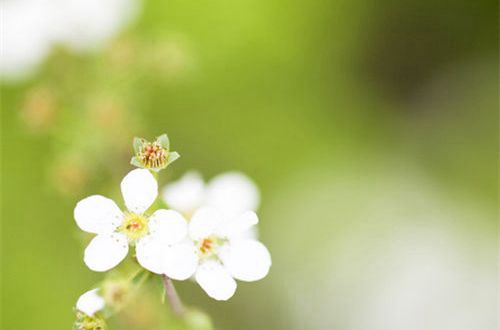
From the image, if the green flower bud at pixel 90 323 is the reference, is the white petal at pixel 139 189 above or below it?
above

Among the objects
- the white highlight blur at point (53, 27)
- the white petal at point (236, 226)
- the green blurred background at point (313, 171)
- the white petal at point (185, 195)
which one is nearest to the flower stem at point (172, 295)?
the white petal at point (236, 226)

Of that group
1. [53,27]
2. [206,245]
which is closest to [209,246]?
[206,245]

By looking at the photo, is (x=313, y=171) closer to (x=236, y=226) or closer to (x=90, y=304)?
(x=236, y=226)

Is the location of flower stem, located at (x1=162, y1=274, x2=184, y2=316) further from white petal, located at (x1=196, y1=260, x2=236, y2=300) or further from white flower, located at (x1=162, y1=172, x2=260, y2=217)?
white flower, located at (x1=162, y1=172, x2=260, y2=217)

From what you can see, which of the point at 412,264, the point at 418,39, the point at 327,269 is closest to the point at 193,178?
the point at 327,269

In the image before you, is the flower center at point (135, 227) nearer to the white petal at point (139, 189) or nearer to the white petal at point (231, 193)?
the white petal at point (139, 189)

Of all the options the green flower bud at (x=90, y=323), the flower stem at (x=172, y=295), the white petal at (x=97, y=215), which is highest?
the white petal at (x=97, y=215)
